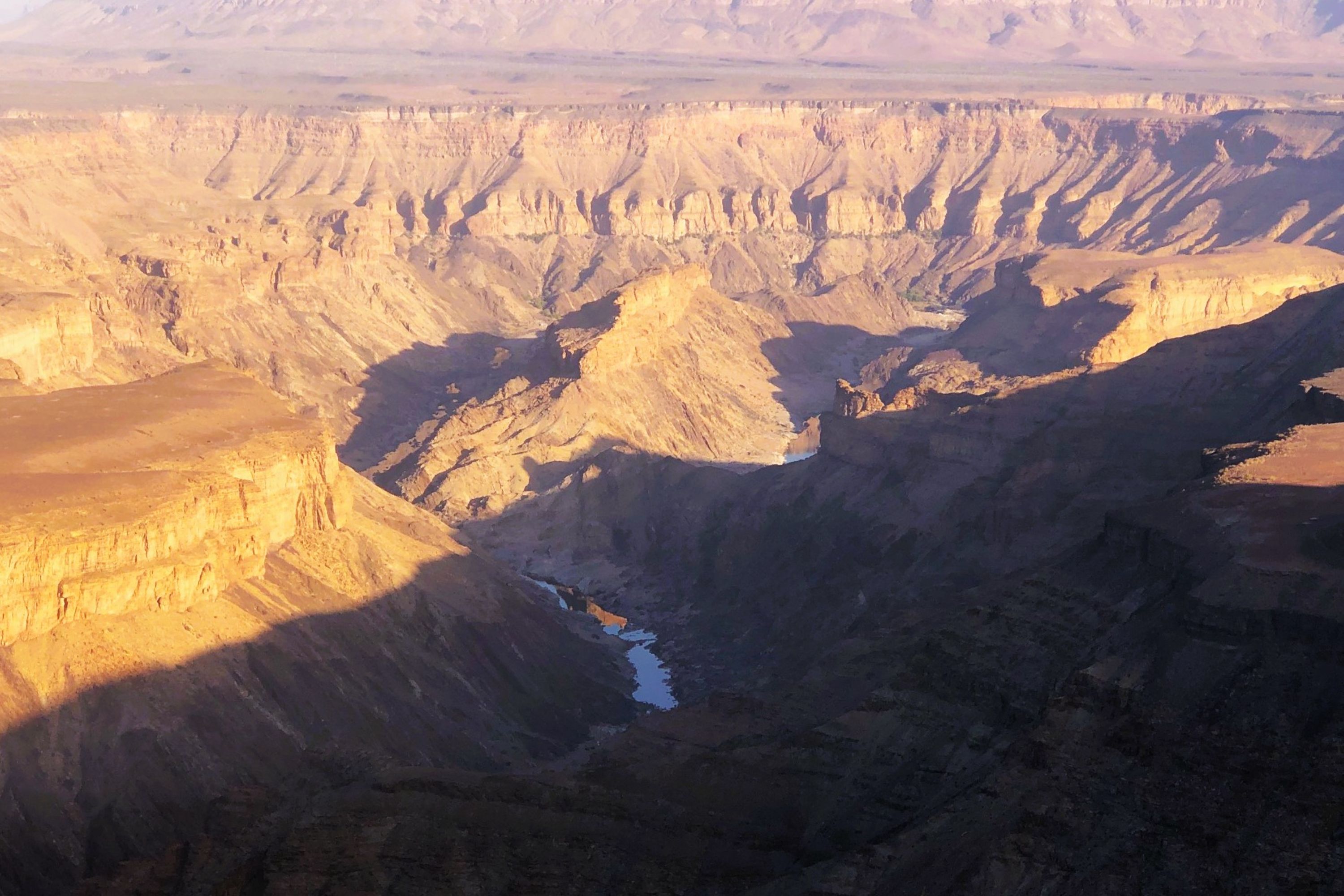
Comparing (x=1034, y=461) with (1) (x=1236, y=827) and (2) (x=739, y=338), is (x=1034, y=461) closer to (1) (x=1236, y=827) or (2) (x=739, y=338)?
(1) (x=1236, y=827)

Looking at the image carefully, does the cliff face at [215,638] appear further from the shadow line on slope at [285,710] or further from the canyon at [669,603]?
the canyon at [669,603]

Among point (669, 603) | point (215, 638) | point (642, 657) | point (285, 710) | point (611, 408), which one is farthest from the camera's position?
point (611, 408)

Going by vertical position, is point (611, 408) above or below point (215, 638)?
below

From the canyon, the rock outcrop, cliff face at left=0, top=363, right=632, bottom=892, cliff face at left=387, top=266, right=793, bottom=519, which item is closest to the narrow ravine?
the canyon

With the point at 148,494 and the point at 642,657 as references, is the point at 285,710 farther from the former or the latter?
the point at 642,657

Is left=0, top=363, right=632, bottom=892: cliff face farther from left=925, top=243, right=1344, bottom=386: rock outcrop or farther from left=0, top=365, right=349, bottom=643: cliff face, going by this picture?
→ left=925, top=243, right=1344, bottom=386: rock outcrop

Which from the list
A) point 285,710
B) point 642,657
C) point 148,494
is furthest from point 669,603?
point 148,494

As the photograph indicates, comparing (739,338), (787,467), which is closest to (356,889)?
(787,467)

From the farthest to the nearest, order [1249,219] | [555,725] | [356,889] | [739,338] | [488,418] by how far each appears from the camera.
Answer: 1. [1249,219]
2. [739,338]
3. [488,418]
4. [555,725]
5. [356,889]
